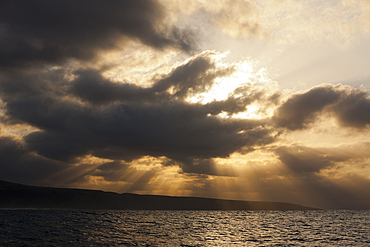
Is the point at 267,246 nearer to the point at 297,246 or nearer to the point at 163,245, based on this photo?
the point at 297,246

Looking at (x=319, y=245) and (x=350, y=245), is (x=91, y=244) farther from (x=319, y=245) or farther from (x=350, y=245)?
(x=350, y=245)

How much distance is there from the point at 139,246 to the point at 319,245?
38490 millimetres

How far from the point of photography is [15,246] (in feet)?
141

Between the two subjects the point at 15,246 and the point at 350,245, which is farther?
the point at 350,245

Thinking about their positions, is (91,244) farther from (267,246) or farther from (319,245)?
(319,245)

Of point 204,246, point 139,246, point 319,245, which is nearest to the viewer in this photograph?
point 139,246

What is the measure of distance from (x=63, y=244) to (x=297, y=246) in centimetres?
4755

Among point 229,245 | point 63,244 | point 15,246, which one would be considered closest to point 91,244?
point 63,244

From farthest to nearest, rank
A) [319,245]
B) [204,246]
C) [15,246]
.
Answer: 1. [319,245]
2. [204,246]
3. [15,246]

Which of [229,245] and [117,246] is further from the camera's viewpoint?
[229,245]

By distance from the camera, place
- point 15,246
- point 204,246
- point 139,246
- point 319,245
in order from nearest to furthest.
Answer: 1. point 15,246
2. point 139,246
3. point 204,246
4. point 319,245

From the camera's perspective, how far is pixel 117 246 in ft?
149

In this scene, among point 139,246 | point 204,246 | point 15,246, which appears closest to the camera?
point 15,246

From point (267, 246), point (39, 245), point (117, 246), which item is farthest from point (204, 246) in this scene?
point (39, 245)
